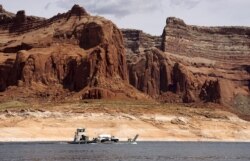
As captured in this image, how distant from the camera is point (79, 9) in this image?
175750 mm

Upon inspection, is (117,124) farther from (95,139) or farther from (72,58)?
(72,58)

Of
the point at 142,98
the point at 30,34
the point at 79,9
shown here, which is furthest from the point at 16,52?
the point at 142,98

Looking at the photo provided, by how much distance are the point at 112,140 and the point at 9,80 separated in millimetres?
48145

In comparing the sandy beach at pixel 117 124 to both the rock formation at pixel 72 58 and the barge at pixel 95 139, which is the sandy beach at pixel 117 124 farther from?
the rock formation at pixel 72 58

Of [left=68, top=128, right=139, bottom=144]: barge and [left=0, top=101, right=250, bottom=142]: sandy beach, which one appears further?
[left=0, top=101, right=250, bottom=142]: sandy beach

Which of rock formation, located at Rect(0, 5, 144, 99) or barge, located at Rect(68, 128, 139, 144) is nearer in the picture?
barge, located at Rect(68, 128, 139, 144)

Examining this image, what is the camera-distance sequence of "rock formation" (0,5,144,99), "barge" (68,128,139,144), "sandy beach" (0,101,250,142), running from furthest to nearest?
"rock formation" (0,5,144,99) < "sandy beach" (0,101,250,142) < "barge" (68,128,139,144)

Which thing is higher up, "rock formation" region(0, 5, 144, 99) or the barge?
"rock formation" region(0, 5, 144, 99)

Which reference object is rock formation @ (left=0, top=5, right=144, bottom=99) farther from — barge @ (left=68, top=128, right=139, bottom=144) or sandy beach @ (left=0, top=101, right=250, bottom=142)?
barge @ (left=68, top=128, right=139, bottom=144)

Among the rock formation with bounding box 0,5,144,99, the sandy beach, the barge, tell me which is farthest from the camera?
the rock formation with bounding box 0,5,144,99

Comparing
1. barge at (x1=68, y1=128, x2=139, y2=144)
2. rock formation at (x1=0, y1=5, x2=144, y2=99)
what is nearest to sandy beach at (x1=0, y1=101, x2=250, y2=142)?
barge at (x1=68, y1=128, x2=139, y2=144)

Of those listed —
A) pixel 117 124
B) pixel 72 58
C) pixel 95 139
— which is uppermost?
pixel 72 58

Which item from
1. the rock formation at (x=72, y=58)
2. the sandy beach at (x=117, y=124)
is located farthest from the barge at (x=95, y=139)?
the rock formation at (x=72, y=58)

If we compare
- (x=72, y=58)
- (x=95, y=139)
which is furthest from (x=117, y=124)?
(x=72, y=58)
